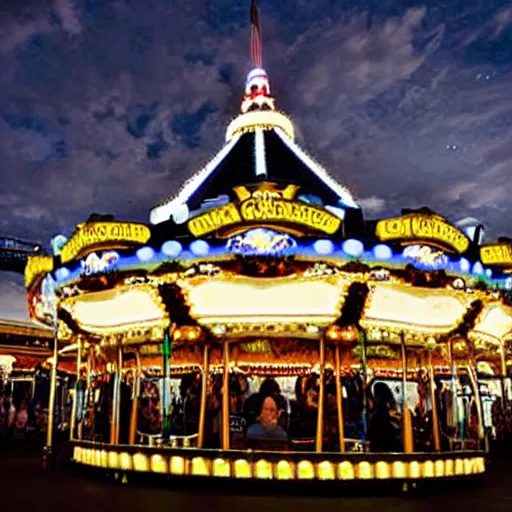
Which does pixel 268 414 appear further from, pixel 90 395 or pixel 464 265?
pixel 90 395

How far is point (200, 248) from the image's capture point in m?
11.4

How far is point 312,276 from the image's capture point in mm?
11555

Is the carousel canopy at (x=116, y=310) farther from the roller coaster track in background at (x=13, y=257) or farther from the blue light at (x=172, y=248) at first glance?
the roller coaster track in background at (x=13, y=257)

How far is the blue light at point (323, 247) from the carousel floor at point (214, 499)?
3930 mm

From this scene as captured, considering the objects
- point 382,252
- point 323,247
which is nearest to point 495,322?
point 382,252

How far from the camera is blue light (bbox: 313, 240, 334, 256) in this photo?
11.1 m

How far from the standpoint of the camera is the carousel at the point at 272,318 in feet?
36.7

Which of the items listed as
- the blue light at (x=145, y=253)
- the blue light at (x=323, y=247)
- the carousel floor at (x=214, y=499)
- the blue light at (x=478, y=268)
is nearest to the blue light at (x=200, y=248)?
the blue light at (x=145, y=253)

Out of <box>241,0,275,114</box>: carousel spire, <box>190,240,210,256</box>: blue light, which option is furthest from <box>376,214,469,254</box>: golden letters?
<box>241,0,275,114</box>: carousel spire

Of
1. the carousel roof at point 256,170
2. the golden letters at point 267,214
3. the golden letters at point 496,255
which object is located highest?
the carousel roof at point 256,170

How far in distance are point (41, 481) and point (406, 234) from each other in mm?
8180

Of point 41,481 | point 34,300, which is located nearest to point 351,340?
point 41,481

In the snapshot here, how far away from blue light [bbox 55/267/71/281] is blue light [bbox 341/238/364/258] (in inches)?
214

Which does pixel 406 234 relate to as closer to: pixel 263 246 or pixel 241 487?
pixel 263 246
